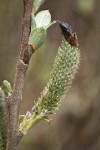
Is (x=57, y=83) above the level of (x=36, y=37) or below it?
below

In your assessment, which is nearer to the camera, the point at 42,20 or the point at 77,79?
the point at 42,20

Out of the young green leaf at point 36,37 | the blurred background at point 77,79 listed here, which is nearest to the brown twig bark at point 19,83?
the young green leaf at point 36,37

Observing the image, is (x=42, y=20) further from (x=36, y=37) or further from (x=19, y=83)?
(x=19, y=83)

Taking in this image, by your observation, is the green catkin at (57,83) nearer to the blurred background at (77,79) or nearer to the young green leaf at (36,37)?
the young green leaf at (36,37)

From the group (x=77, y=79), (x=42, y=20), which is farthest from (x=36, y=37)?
(x=77, y=79)

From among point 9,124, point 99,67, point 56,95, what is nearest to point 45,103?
point 56,95

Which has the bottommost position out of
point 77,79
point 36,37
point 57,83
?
point 77,79

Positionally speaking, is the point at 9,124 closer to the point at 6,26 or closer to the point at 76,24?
the point at 6,26
